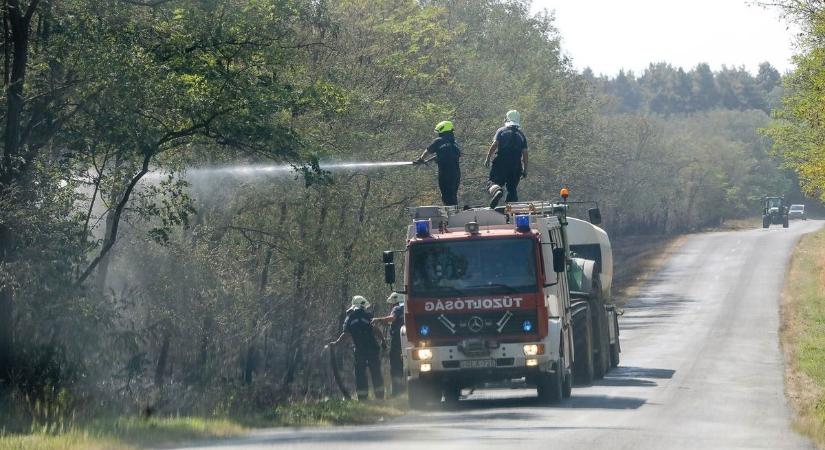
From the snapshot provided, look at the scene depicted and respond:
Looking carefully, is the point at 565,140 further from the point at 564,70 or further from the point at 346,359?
the point at 346,359

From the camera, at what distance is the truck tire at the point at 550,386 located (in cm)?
1783

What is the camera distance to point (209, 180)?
2834cm

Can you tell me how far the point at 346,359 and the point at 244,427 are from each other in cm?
1815

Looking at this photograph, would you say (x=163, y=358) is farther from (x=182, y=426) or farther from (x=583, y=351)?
(x=182, y=426)

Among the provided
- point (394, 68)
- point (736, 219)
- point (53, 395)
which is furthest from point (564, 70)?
point (736, 219)

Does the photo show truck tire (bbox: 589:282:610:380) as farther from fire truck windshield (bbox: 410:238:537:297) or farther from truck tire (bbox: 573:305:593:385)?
fire truck windshield (bbox: 410:238:537:297)

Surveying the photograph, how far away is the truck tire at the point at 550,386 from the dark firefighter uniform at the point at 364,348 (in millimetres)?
2775

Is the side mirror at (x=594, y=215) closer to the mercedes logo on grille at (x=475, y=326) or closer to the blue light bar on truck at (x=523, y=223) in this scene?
the blue light bar on truck at (x=523, y=223)

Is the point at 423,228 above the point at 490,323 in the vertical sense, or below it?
above

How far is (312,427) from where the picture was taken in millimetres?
15664

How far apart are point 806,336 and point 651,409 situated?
796 inches

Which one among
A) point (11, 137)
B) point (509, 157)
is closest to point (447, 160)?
point (509, 157)

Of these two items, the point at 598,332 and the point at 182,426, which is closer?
the point at 182,426

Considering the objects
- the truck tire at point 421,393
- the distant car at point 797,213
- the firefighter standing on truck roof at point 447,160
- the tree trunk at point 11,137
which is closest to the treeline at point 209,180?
the tree trunk at point 11,137
